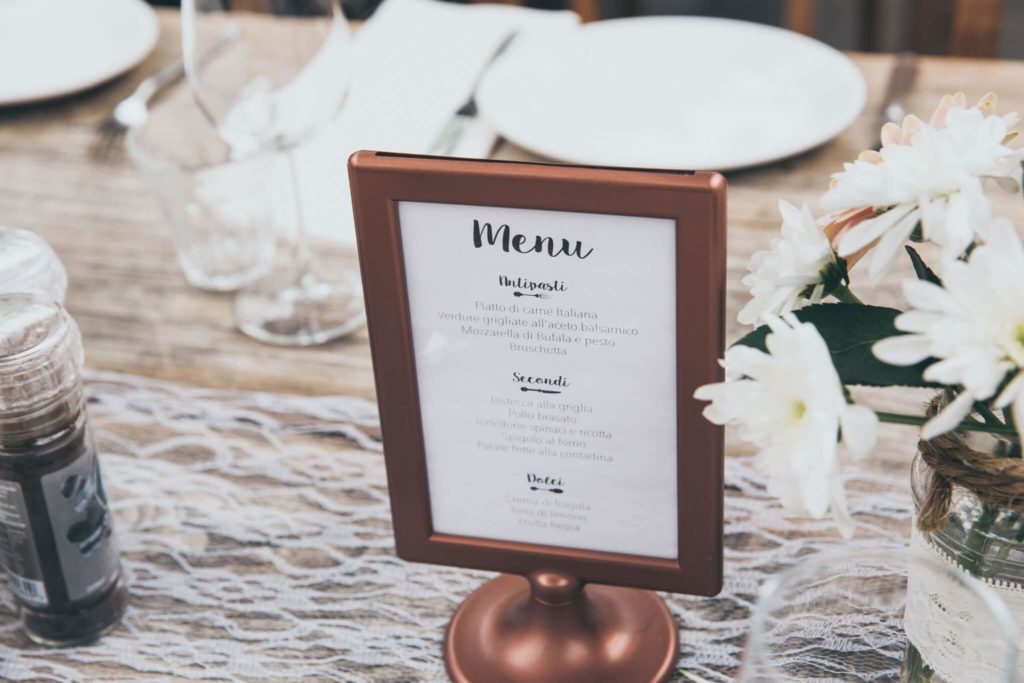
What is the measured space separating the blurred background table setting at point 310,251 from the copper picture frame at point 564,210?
76 mm

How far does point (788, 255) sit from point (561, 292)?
0.33ft

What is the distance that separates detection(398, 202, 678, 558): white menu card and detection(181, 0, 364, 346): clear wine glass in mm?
377

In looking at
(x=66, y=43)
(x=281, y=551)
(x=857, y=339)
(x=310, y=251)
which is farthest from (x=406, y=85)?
(x=857, y=339)

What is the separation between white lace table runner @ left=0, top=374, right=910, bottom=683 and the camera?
673 mm

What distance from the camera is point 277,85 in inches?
38.5

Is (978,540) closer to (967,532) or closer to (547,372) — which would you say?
(967,532)

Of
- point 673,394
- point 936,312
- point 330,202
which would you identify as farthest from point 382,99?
point 936,312

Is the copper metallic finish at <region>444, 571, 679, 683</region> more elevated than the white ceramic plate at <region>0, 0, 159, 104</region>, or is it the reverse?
the white ceramic plate at <region>0, 0, 159, 104</region>

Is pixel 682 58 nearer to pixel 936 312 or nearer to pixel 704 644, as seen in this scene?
pixel 704 644

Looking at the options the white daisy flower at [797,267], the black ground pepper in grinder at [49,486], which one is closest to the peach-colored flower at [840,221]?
the white daisy flower at [797,267]

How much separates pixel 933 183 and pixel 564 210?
0.49ft

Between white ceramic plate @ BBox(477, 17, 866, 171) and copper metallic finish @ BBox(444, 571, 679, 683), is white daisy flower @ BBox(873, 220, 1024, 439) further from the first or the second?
white ceramic plate @ BBox(477, 17, 866, 171)

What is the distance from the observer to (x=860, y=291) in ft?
3.04

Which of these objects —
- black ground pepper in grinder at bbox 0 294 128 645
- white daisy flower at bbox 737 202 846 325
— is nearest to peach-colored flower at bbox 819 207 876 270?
white daisy flower at bbox 737 202 846 325
